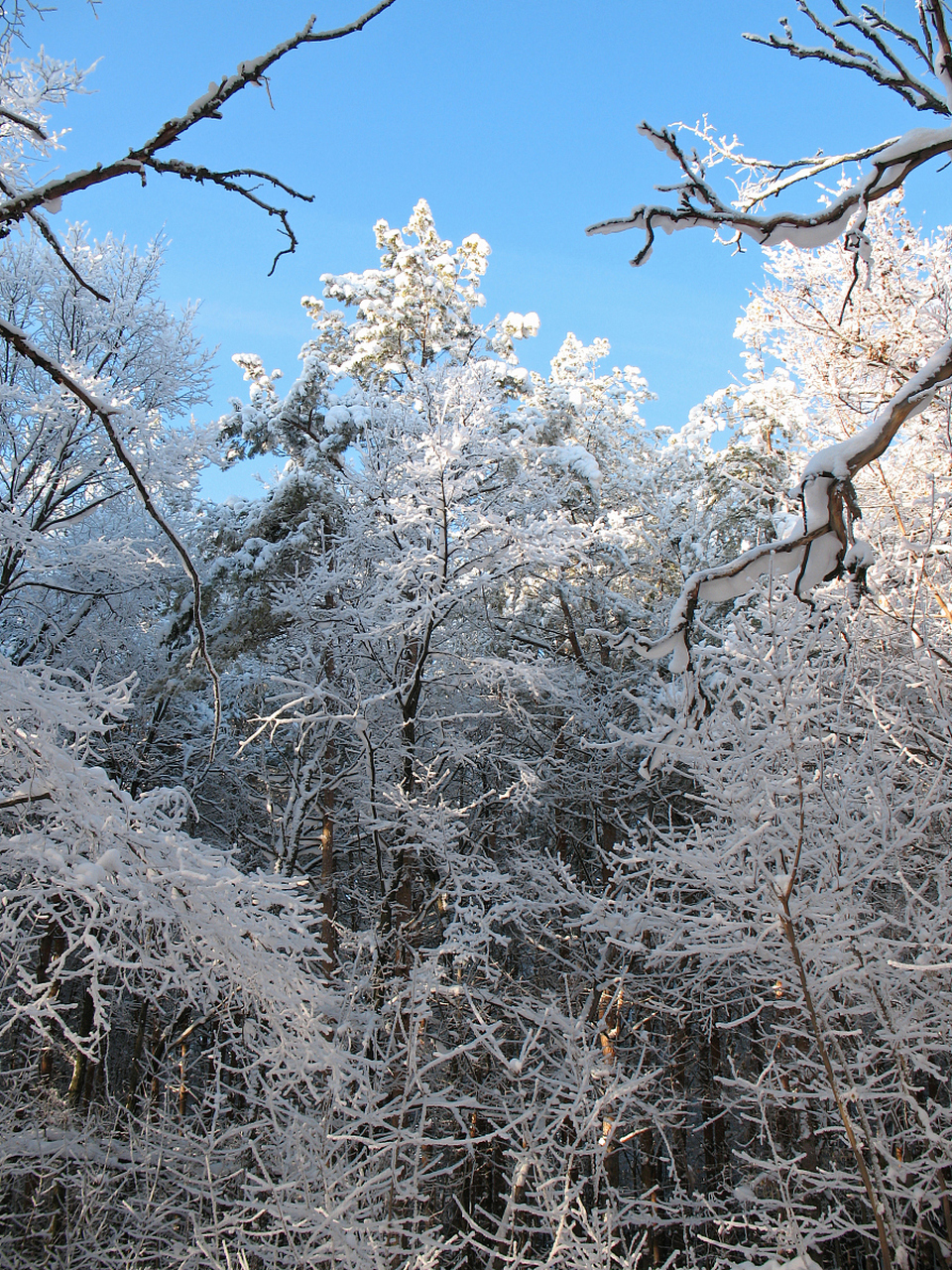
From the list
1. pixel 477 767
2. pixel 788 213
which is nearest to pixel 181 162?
pixel 788 213

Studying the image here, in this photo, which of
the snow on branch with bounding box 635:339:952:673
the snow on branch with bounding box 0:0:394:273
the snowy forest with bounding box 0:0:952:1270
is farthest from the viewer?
the snowy forest with bounding box 0:0:952:1270

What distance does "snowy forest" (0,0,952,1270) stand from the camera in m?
3.47

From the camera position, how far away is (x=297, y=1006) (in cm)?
402

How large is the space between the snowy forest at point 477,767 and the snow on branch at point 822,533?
1cm

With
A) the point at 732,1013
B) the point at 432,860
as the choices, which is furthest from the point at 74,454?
the point at 732,1013

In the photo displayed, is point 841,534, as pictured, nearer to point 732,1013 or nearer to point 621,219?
point 621,219

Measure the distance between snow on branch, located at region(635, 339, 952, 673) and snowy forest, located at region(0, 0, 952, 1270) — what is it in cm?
1

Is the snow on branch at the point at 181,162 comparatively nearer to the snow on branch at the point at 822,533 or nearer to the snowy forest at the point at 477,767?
the snowy forest at the point at 477,767

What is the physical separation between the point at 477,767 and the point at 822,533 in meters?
8.24

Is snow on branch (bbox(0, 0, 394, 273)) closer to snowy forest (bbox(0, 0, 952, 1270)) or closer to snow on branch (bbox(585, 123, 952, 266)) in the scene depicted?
snowy forest (bbox(0, 0, 952, 1270))

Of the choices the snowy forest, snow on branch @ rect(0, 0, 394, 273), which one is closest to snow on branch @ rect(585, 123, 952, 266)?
the snowy forest

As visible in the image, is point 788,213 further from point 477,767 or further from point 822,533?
point 477,767

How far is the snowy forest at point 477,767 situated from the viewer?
11.4ft

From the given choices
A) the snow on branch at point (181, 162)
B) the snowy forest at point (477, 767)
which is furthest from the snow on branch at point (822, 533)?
the snow on branch at point (181, 162)
